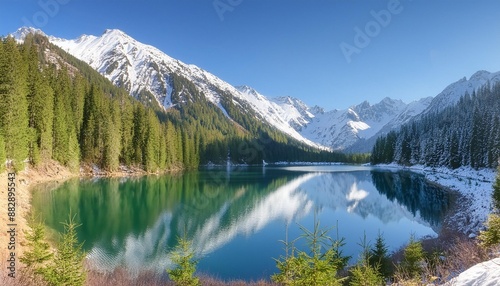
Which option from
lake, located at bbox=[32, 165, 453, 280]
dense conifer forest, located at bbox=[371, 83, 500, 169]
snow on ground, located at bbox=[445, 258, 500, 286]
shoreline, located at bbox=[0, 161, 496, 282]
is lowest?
lake, located at bbox=[32, 165, 453, 280]

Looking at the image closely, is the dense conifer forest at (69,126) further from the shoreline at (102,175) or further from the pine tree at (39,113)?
the shoreline at (102,175)

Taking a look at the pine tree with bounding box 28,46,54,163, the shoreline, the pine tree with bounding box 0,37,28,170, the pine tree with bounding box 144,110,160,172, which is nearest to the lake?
the shoreline

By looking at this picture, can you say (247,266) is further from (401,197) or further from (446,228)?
(401,197)

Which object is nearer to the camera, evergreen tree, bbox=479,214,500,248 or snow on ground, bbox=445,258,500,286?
snow on ground, bbox=445,258,500,286

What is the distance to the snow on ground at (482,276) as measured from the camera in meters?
5.62

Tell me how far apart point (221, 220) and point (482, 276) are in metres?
28.6

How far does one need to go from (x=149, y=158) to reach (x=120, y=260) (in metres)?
68.6

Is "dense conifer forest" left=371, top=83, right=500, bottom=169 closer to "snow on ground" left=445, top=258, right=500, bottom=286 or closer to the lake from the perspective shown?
the lake

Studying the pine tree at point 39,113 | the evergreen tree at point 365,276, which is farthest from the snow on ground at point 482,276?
the pine tree at point 39,113

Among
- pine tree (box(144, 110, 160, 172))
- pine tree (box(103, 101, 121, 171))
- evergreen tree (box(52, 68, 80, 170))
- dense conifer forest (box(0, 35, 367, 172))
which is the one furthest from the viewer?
pine tree (box(144, 110, 160, 172))

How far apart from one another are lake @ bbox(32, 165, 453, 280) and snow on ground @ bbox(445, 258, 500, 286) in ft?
28.1

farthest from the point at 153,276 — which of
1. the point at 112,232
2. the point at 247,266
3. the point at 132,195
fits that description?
the point at 132,195

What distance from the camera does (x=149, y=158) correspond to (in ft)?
279

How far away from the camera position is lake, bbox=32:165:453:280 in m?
20.8
